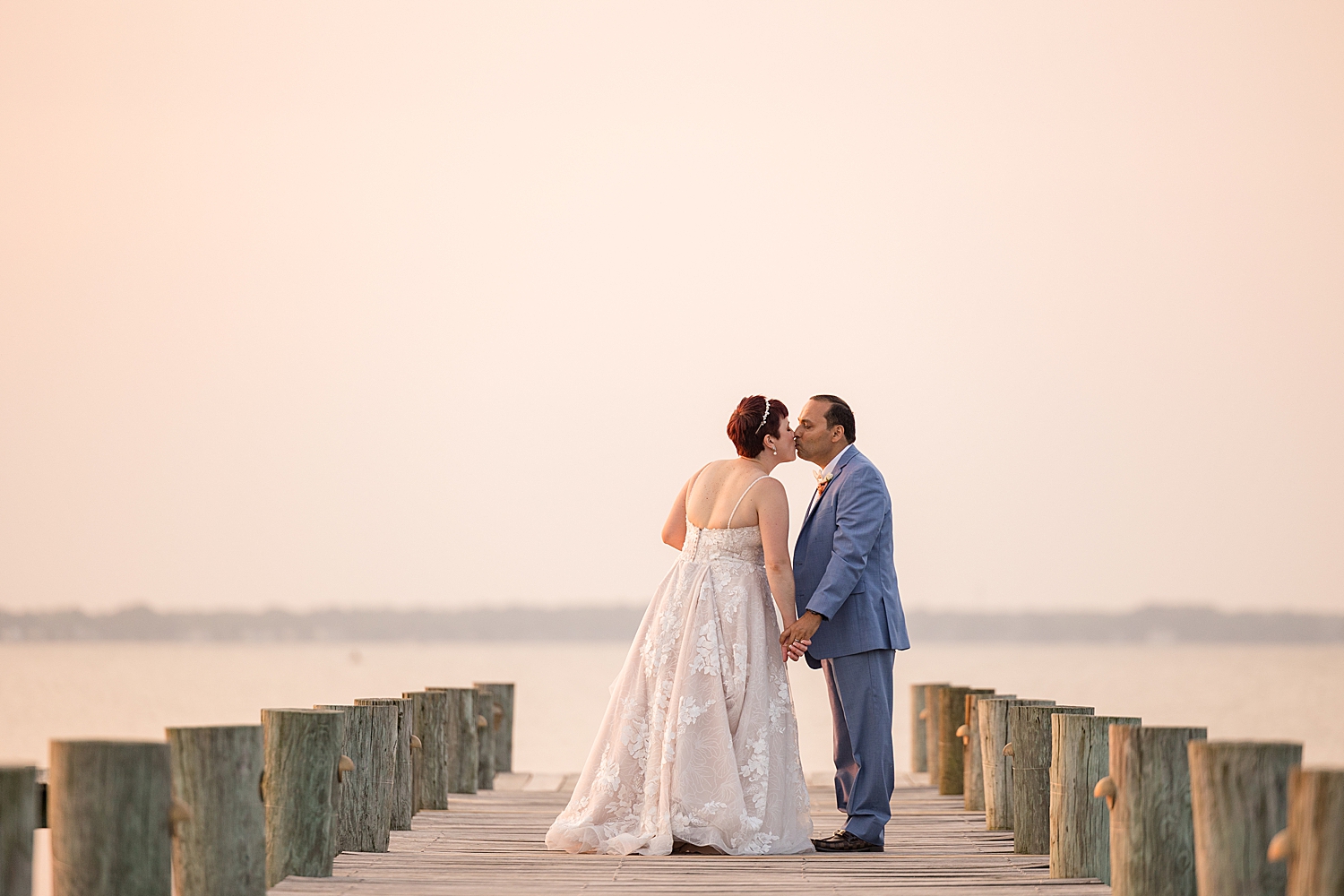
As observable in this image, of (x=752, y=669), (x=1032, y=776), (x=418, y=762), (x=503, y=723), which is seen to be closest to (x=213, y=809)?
(x=752, y=669)

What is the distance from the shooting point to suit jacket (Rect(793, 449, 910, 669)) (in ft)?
22.2

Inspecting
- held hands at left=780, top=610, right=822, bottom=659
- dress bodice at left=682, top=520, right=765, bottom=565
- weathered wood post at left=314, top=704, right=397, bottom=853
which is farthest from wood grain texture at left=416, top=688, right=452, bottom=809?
held hands at left=780, top=610, right=822, bottom=659

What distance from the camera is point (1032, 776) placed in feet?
22.1

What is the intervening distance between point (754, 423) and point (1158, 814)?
2.65m

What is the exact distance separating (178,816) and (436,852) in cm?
246

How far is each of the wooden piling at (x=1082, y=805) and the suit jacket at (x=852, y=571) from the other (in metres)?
1.13

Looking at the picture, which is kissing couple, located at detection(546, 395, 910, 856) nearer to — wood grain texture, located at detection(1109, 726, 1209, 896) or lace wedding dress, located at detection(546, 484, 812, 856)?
lace wedding dress, located at detection(546, 484, 812, 856)

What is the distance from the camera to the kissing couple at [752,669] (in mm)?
6625

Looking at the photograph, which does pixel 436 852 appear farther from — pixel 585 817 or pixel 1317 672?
pixel 1317 672

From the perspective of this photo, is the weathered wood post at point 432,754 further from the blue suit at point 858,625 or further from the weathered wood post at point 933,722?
the weathered wood post at point 933,722

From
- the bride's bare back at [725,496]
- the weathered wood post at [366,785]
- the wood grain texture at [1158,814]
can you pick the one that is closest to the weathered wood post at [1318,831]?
the wood grain texture at [1158,814]

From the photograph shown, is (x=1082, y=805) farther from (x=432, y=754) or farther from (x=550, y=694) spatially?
(x=550, y=694)

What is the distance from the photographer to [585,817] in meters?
6.67

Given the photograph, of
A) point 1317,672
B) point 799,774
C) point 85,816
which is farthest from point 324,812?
point 1317,672
